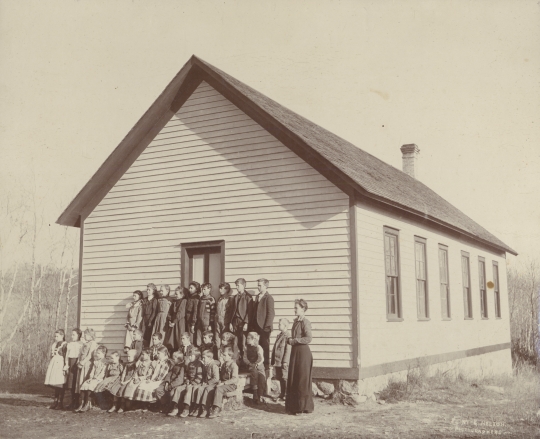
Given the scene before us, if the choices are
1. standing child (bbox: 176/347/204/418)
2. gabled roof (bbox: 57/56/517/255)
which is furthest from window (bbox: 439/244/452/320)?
standing child (bbox: 176/347/204/418)

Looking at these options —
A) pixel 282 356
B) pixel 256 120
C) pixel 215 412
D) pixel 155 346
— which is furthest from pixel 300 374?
pixel 256 120

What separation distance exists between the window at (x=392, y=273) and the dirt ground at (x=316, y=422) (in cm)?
212

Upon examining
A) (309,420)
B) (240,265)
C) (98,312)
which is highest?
(240,265)

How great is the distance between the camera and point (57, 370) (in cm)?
1135

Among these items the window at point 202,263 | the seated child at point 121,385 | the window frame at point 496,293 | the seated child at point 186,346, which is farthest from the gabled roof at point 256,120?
the window frame at point 496,293

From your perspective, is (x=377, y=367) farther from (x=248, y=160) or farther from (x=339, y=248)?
(x=248, y=160)

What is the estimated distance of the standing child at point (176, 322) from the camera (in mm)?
12508

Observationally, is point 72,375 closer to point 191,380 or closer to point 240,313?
point 191,380

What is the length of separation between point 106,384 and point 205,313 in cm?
234

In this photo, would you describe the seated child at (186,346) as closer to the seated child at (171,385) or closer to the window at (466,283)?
the seated child at (171,385)

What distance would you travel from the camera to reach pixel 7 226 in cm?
3148

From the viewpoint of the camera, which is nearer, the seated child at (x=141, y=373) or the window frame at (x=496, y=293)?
the seated child at (x=141, y=373)

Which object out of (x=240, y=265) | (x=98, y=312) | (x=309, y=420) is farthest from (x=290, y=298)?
(x=98, y=312)

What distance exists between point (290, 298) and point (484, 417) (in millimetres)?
4181
